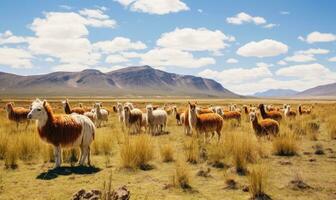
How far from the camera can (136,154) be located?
10766mm

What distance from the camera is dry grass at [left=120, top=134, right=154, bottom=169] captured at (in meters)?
10.5

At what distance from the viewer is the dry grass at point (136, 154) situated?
10492 millimetres

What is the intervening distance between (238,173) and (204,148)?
3.47 metres

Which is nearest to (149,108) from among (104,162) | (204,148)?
(204,148)

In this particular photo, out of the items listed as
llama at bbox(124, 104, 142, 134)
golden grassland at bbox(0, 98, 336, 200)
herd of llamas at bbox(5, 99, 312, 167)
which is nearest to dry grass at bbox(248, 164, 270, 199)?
golden grassland at bbox(0, 98, 336, 200)

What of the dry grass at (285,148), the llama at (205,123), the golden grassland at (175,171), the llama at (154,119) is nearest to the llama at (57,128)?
the golden grassland at (175,171)

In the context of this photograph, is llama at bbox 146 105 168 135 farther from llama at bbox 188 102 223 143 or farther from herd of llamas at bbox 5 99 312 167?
llama at bbox 188 102 223 143

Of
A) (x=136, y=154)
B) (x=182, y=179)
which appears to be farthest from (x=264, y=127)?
(x=182, y=179)

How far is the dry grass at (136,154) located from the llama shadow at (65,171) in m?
0.82

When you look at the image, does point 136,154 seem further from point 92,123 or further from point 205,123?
point 205,123

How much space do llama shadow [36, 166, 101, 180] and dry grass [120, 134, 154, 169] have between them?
2.70ft

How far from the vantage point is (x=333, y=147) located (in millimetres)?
14594

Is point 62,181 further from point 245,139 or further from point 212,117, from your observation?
point 212,117

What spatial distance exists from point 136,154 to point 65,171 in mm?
2052
